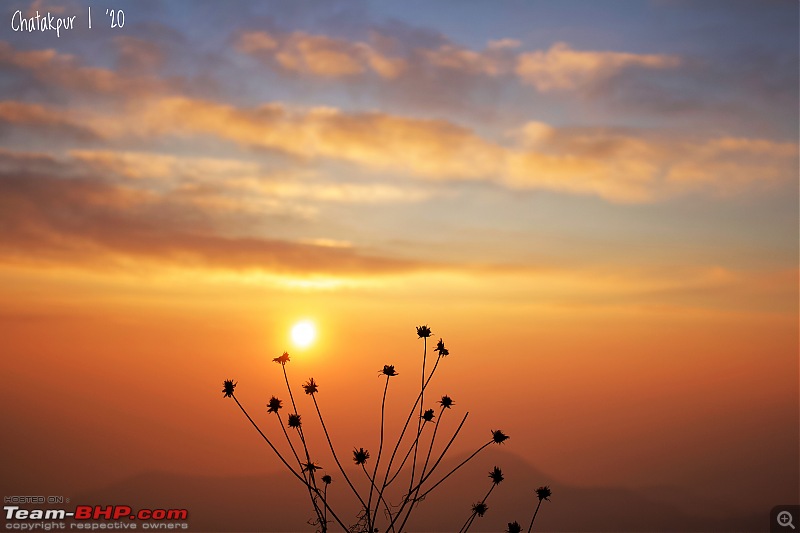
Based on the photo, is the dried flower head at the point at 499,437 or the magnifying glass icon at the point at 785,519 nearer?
the dried flower head at the point at 499,437

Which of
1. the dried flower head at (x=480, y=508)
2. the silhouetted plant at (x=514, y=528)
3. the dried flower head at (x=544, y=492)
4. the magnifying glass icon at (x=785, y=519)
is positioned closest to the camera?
the silhouetted plant at (x=514, y=528)

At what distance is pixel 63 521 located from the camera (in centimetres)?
2148

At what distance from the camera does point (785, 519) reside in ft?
69.3

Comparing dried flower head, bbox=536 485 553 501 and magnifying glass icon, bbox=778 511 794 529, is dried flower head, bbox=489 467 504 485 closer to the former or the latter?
dried flower head, bbox=536 485 553 501

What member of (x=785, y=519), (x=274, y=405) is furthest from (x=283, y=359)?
(x=785, y=519)

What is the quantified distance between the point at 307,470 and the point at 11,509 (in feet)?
63.2

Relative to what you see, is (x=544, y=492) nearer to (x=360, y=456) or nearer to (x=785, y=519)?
(x=360, y=456)

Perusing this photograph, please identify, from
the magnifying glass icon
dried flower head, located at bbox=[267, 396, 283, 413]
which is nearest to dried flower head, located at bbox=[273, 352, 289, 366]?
dried flower head, located at bbox=[267, 396, 283, 413]

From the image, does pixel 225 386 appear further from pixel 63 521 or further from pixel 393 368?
pixel 63 521

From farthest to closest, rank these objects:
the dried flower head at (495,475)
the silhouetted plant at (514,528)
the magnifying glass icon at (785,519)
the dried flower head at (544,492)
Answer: the magnifying glass icon at (785,519) < the dried flower head at (544,492) < the dried flower head at (495,475) < the silhouetted plant at (514,528)

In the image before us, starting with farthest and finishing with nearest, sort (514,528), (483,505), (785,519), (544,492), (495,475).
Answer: (785,519) → (544,492) → (495,475) → (483,505) → (514,528)

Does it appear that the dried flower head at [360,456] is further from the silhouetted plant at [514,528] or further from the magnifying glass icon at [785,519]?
the magnifying glass icon at [785,519]

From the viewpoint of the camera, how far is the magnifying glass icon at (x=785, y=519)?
20756 millimetres

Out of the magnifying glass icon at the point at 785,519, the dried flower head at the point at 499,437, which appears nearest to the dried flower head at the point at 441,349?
the dried flower head at the point at 499,437
